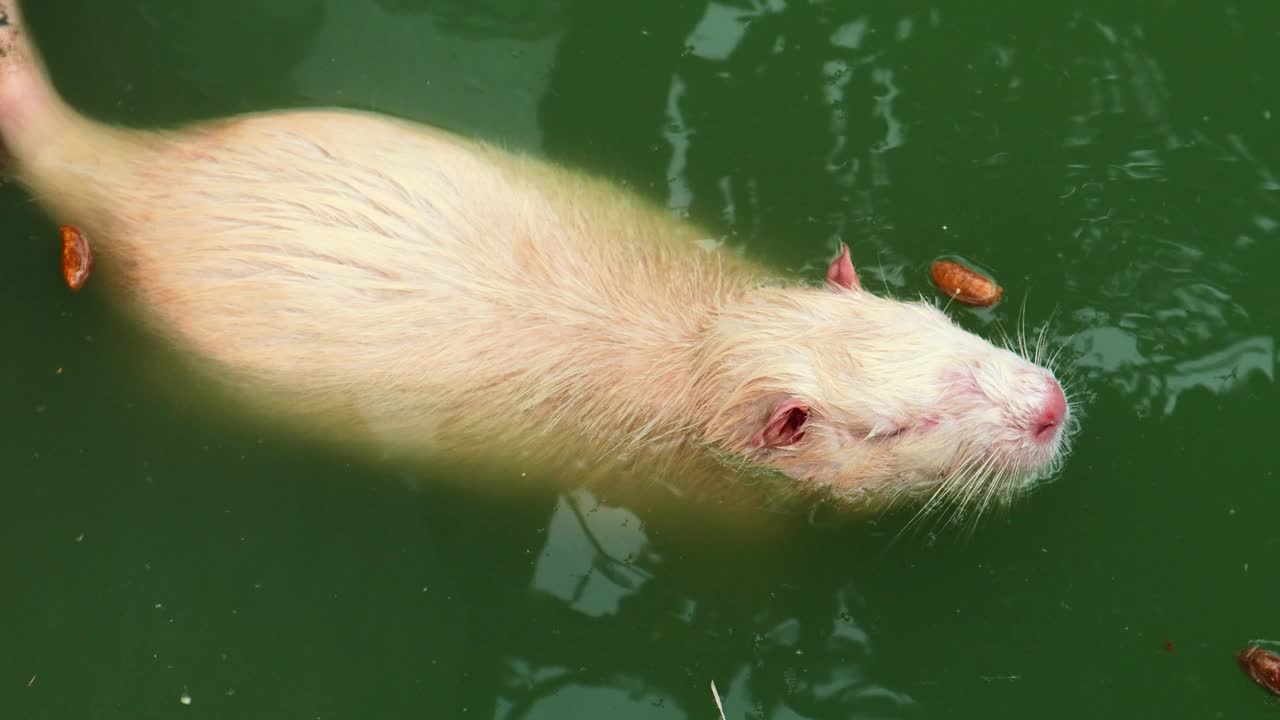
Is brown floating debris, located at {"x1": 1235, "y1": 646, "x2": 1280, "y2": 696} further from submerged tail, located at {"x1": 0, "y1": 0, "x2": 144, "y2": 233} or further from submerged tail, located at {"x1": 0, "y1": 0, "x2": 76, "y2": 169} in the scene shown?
submerged tail, located at {"x1": 0, "y1": 0, "x2": 76, "y2": 169}

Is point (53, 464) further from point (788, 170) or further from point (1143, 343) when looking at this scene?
point (1143, 343)

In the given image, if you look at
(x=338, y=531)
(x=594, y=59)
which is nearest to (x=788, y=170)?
(x=594, y=59)

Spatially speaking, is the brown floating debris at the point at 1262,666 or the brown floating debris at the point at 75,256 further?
the brown floating debris at the point at 75,256

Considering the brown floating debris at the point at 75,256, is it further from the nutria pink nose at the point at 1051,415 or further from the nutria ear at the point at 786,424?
the nutria pink nose at the point at 1051,415

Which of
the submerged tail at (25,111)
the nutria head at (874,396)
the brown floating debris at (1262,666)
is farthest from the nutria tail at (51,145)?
the brown floating debris at (1262,666)

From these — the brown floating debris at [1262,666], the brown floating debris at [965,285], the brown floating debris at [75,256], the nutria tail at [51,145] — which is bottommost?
the brown floating debris at [1262,666]

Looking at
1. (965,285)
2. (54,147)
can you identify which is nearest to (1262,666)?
(965,285)
